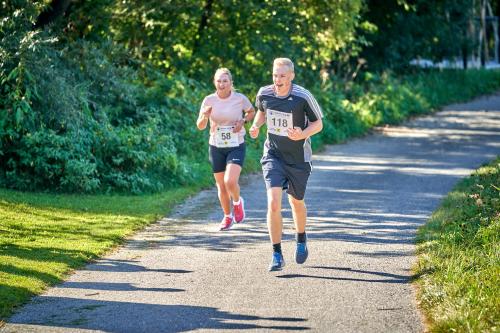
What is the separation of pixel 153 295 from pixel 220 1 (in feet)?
43.6

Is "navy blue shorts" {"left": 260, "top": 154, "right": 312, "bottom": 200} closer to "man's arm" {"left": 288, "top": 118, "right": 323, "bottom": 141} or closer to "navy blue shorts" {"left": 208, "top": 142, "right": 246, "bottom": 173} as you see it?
"man's arm" {"left": 288, "top": 118, "right": 323, "bottom": 141}

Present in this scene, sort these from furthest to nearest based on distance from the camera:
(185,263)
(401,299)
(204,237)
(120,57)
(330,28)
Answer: (330,28) < (120,57) < (204,237) < (185,263) < (401,299)

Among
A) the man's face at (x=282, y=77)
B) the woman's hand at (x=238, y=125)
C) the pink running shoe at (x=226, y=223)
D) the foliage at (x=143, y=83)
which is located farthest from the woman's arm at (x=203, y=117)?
the foliage at (x=143, y=83)

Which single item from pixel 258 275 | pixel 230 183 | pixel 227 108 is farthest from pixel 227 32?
pixel 258 275

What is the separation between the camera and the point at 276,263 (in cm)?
900

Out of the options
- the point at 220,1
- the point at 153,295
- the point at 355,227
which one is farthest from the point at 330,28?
the point at 153,295

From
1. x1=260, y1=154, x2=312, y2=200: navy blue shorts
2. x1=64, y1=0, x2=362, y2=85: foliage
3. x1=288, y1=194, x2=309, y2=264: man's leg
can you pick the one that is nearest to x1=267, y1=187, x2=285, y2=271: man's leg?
x1=260, y1=154, x2=312, y2=200: navy blue shorts

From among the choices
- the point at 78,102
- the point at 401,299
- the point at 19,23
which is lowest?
the point at 401,299

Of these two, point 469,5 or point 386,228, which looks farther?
point 469,5

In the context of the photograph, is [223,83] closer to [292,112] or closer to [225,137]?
[225,137]

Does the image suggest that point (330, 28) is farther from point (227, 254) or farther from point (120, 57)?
point (227, 254)

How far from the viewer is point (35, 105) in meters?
14.4

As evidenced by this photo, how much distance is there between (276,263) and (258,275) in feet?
0.81

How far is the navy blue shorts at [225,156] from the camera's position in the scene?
11.3m
